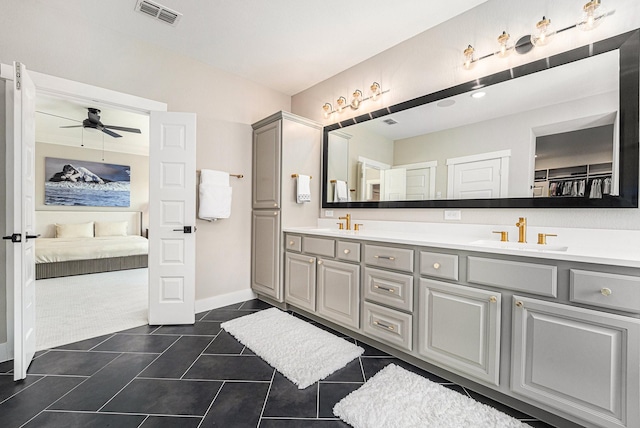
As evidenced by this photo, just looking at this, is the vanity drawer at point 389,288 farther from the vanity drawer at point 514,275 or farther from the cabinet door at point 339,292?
the vanity drawer at point 514,275

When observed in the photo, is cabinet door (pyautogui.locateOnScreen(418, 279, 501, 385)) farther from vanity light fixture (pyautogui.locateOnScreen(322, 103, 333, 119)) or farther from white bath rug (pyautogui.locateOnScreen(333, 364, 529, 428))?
vanity light fixture (pyautogui.locateOnScreen(322, 103, 333, 119))

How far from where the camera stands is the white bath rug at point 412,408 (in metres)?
1.41

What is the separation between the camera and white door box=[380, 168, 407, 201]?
102 inches

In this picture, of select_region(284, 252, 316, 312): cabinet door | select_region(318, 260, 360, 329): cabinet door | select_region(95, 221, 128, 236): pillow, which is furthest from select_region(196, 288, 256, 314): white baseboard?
select_region(95, 221, 128, 236): pillow

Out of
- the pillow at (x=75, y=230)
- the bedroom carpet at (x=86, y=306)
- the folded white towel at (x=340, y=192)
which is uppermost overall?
the folded white towel at (x=340, y=192)

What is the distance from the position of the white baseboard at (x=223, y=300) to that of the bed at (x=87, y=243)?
275cm

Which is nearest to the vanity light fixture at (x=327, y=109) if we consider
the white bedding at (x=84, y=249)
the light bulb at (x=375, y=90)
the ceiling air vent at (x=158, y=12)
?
the light bulb at (x=375, y=90)

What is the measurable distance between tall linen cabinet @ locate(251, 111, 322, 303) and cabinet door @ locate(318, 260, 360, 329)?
64cm

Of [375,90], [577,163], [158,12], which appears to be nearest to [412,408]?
[577,163]

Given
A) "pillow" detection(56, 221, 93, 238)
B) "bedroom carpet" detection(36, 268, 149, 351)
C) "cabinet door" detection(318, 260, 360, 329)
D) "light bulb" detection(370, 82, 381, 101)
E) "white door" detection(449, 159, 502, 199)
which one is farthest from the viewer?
"pillow" detection(56, 221, 93, 238)

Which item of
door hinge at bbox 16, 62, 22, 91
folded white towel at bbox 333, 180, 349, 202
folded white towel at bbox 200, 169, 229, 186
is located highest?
door hinge at bbox 16, 62, 22, 91

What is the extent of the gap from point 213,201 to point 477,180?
252cm

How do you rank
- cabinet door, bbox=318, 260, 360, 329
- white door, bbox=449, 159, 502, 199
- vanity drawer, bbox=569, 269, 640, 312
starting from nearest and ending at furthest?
vanity drawer, bbox=569, 269, 640, 312
white door, bbox=449, 159, 502, 199
cabinet door, bbox=318, 260, 360, 329

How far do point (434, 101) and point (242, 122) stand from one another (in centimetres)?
217
